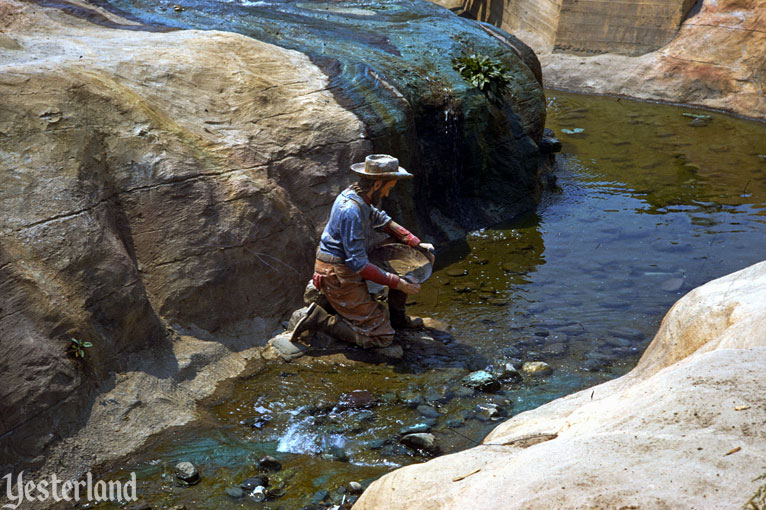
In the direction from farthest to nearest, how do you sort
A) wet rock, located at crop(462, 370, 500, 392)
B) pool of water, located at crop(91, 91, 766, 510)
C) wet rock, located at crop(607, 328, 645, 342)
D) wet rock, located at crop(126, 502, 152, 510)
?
wet rock, located at crop(607, 328, 645, 342) → wet rock, located at crop(462, 370, 500, 392) → pool of water, located at crop(91, 91, 766, 510) → wet rock, located at crop(126, 502, 152, 510)

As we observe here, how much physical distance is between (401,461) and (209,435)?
145 cm

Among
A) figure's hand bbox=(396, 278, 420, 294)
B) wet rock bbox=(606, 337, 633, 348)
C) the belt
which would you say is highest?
the belt

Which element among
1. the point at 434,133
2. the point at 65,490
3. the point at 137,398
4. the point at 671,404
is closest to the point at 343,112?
the point at 434,133

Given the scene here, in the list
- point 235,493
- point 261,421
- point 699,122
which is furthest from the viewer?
point 699,122

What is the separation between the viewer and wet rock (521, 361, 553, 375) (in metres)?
6.56

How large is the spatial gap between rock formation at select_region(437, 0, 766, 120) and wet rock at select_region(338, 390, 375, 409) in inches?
482

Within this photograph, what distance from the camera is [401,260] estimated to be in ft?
22.9

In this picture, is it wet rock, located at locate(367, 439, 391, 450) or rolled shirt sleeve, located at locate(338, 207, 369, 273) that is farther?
rolled shirt sleeve, located at locate(338, 207, 369, 273)

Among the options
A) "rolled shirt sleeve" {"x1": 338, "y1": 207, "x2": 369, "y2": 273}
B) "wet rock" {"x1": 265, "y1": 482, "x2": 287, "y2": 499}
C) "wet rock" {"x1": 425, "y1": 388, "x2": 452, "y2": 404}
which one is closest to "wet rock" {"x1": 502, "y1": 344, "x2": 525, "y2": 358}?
"wet rock" {"x1": 425, "y1": 388, "x2": 452, "y2": 404}

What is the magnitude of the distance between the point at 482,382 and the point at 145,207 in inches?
130

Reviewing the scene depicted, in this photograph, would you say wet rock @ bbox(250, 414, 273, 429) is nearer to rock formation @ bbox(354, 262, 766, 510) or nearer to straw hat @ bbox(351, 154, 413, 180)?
rock formation @ bbox(354, 262, 766, 510)

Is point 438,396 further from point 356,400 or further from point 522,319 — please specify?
point 522,319

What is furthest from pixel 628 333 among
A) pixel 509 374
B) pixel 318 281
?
pixel 318 281

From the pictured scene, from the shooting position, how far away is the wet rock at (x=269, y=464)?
505 cm
